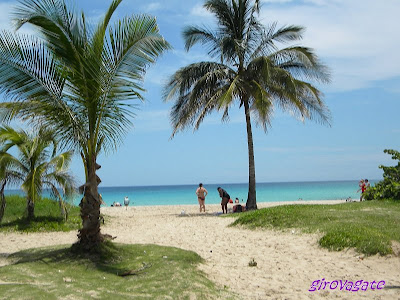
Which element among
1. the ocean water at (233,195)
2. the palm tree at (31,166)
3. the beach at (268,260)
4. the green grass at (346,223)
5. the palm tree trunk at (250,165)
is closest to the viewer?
the beach at (268,260)

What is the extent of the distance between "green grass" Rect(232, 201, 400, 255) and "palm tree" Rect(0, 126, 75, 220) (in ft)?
19.1

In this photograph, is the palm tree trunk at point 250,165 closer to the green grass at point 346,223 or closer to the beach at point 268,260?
the green grass at point 346,223

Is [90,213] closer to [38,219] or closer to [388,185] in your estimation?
[38,219]

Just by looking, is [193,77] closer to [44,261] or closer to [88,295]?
[44,261]

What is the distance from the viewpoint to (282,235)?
10.4 meters

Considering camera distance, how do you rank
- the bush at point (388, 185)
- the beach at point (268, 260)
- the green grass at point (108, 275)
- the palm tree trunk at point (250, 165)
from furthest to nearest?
the palm tree trunk at point (250, 165), the bush at point (388, 185), the beach at point (268, 260), the green grass at point (108, 275)

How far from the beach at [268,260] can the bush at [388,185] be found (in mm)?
7151

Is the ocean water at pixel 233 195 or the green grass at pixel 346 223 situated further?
the ocean water at pixel 233 195

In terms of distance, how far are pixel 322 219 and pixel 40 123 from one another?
774 centimetres

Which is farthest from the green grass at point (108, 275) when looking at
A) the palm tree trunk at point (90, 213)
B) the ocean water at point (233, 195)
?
the ocean water at point (233, 195)

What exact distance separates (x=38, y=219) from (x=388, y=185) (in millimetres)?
13140

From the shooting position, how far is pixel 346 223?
10.2m

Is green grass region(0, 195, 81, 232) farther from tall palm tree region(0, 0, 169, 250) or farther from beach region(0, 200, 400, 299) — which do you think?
tall palm tree region(0, 0, 169, 250)

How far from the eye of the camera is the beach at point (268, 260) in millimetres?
6363
